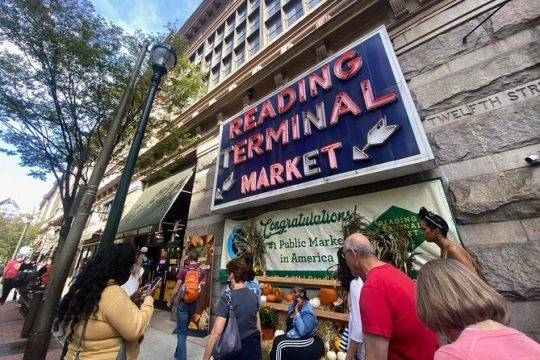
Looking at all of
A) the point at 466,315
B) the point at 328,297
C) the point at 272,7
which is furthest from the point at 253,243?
the point at 272,7

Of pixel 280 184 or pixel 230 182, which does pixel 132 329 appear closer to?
pixel 280 184

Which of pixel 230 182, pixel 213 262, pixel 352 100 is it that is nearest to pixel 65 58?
pixel 230 182

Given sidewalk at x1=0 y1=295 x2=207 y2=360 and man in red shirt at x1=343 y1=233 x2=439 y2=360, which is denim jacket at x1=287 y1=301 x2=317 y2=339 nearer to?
man in red shirt at x1=343 y1=233 x2=439 y2=360

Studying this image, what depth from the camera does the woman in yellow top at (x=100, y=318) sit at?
182 cm

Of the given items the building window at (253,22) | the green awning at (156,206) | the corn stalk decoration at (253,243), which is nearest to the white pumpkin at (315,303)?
the corn stalk decoration at (253,243)

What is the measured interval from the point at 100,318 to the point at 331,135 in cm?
473

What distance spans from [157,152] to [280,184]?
22.6 ft

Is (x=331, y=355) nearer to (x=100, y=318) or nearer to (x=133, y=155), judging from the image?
(x=100, y=318)

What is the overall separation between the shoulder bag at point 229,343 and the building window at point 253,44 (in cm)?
1199

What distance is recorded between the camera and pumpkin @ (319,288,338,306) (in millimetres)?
4445

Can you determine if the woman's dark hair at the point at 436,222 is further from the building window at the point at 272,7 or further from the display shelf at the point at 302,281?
the building window at the point at 272,7

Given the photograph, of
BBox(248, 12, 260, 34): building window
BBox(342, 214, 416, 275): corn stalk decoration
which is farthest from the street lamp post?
BBox(248, 12, 260, 34): building window

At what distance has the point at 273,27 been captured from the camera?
11562 mm

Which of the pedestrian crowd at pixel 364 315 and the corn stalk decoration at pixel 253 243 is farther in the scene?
the corn stalk decoration at pixel 253 243
